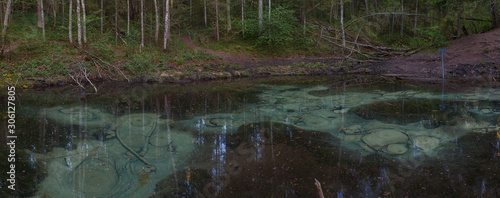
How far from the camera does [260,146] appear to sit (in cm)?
675

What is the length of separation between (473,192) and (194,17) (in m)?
26.0

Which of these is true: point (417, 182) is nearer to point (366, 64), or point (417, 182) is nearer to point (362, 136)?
point (362, 136)

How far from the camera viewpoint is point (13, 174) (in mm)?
5246

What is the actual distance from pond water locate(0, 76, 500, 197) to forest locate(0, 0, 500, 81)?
5.30 metres

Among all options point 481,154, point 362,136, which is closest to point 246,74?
point 362,136

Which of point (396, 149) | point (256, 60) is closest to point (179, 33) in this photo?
point (256, 60)

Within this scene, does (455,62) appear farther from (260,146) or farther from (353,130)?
(260,146)

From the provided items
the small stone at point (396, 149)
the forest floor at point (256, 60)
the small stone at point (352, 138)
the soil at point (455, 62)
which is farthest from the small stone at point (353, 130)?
the forest floor at point (256, 60)

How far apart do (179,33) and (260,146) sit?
66.7 ft

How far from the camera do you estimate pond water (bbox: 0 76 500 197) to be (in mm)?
4899

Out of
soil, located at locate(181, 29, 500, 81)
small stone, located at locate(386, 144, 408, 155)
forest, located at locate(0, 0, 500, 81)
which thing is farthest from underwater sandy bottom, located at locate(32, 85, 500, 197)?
forest, located at locate(0, 0, 500, 81)

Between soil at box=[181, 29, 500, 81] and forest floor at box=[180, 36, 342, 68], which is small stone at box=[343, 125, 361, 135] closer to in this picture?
soil at box=[181, 29, 500, 81]

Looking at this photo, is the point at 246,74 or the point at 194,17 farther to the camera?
the point at 194,17

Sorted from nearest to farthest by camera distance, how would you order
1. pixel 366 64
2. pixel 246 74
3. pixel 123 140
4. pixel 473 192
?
pixel 473 192
pixel 123 140
pixel 246 74
pixel 366 64
